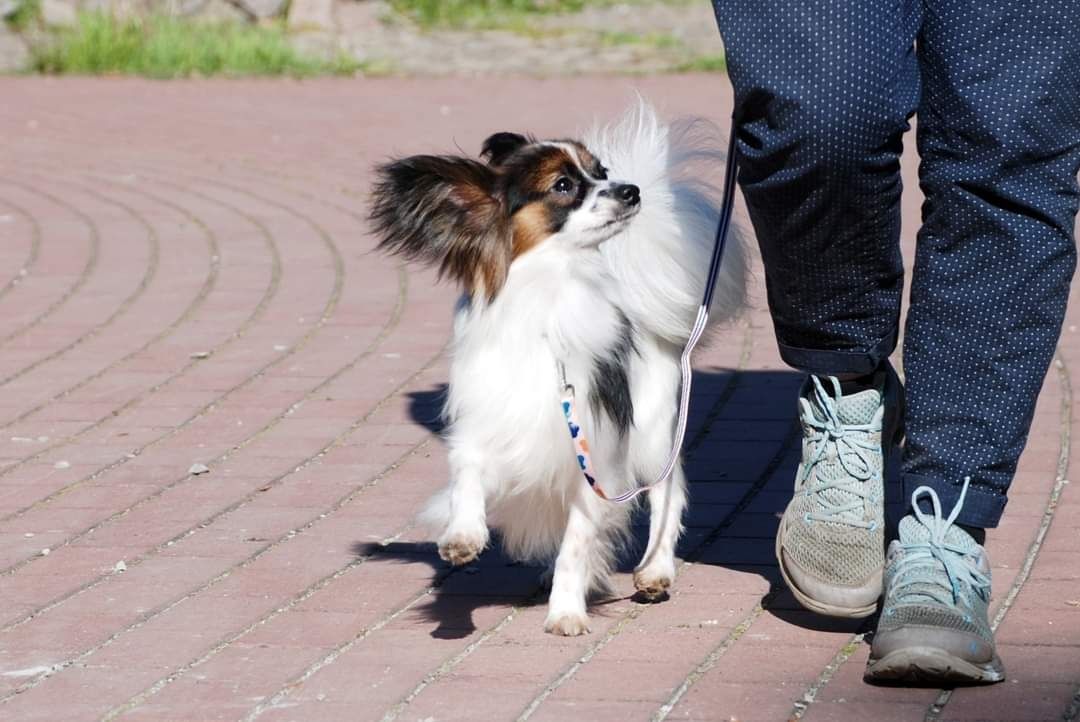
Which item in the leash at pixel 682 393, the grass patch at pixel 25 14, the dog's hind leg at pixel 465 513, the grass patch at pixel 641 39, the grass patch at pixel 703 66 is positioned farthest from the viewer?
the grass patch at pixel 641 39

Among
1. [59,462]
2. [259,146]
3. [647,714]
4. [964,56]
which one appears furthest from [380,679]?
[259,146]

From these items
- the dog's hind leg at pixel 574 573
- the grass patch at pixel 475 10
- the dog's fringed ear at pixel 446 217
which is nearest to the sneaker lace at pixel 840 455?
the dog's hind leg at pixel 574 573

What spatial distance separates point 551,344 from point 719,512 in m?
0.93

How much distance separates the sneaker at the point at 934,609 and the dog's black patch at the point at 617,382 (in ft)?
2.19

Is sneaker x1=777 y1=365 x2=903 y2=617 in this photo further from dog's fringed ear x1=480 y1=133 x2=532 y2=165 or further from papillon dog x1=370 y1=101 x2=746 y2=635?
dog's fringed ear x1=480 y1=133 x2=532 y2=165

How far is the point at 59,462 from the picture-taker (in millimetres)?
4773

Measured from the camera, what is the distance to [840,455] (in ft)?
11.2

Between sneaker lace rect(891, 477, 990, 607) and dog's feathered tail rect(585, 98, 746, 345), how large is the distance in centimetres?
80

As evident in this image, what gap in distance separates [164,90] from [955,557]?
992 centimetres

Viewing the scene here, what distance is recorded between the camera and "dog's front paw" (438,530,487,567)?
134 inches

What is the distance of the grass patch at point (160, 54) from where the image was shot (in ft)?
42.4

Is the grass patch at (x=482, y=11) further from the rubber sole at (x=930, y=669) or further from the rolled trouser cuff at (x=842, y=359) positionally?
the rubber sole at (x=930, y=669)

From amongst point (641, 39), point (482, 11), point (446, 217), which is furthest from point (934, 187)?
point (482, 11)

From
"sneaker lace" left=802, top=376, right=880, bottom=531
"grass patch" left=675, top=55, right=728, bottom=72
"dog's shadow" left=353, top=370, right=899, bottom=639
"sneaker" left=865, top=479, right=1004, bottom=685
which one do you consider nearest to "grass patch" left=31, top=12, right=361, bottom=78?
"grass patch" left=675, top=55, right=728, bottom=72
